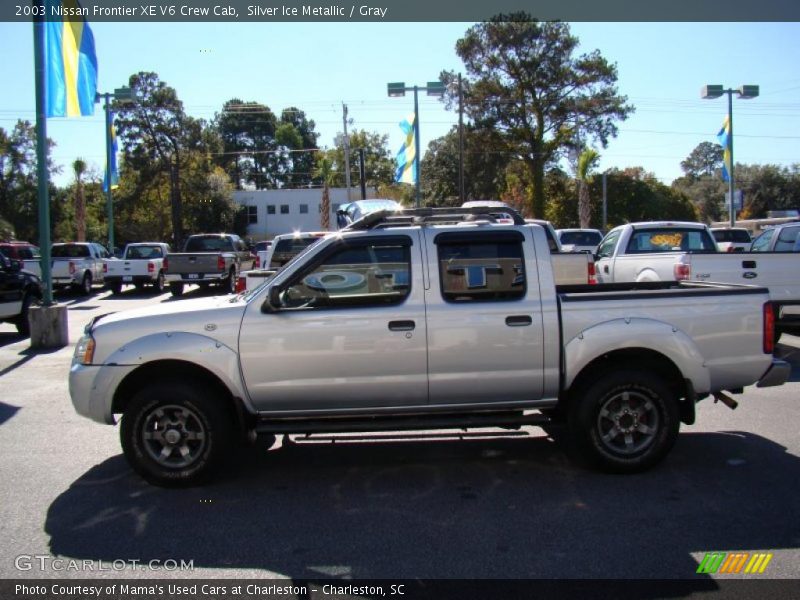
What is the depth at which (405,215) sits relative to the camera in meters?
5.89

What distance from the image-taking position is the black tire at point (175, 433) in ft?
17.2

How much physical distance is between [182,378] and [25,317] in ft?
33.7

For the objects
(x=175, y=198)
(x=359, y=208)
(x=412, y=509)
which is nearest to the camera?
(x=412, y=509)

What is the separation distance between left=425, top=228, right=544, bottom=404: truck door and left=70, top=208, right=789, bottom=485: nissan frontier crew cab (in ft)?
0.04

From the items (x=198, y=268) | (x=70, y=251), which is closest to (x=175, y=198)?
(x=70, y=251)

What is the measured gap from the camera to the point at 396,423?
529cm

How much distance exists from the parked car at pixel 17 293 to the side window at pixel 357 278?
1004cm

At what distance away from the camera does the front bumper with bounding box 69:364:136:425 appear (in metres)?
5.31

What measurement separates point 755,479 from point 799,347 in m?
7.00

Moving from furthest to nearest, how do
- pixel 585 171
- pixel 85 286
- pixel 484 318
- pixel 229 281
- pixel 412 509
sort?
1. pixel 585 171
2. pixel 85 286
3. pixel 229 281
4. pixel 484 318
5. pixel 412 509

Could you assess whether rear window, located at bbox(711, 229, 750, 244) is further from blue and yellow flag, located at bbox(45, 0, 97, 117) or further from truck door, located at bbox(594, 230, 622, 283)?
blue and yellow flag, located at bbox(45, 0, 97, 117)

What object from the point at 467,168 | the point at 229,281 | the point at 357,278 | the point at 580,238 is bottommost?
the point at 229,281

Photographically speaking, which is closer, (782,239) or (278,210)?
(782,239)

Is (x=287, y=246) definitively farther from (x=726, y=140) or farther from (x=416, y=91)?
(x=726, y=140)
